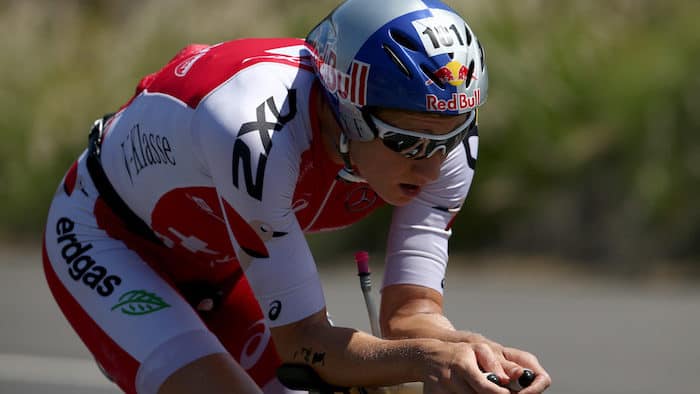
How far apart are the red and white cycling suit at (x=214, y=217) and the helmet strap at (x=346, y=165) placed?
0.05 m

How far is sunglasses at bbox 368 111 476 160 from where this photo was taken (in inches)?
138

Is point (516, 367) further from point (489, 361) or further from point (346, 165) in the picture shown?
point (346, 165)

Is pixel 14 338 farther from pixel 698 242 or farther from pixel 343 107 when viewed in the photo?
pixel 343 107

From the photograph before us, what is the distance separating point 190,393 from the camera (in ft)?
12.4

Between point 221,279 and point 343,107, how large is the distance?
1095 millimetres

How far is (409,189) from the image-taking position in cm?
367

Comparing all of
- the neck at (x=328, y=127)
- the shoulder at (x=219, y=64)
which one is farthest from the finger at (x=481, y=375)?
the shoulder at (x=219, y=64)

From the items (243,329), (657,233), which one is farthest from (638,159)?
(243,329)

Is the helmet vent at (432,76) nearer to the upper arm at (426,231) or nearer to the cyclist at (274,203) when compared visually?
the cyclist at (274,203)

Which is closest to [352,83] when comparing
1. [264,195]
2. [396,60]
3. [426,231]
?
[396,60]

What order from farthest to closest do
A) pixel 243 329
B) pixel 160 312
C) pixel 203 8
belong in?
1. pixel 203 8
2. pixel 243 329
3. pixel 160 312

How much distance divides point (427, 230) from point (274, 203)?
757 mm

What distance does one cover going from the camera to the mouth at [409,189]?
3.65 meters

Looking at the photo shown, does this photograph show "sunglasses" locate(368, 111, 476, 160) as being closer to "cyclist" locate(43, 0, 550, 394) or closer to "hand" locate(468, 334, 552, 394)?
"cyclist" locate(43, 0, 550, 394)
